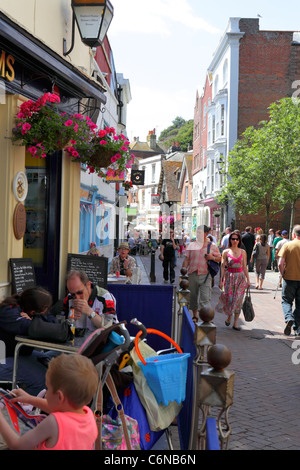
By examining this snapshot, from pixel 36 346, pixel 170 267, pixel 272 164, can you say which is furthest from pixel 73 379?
pixel 272 164

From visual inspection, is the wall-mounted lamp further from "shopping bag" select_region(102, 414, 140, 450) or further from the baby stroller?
"shopping bag" select_region(102, 414, 140, 450)

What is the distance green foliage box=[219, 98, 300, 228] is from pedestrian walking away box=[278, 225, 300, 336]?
16.0m

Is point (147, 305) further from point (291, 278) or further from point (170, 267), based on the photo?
point (170, 267)

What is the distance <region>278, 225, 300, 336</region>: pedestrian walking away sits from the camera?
9.12 metres

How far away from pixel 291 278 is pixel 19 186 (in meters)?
5.01

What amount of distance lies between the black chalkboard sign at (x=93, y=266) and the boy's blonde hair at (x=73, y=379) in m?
5.12

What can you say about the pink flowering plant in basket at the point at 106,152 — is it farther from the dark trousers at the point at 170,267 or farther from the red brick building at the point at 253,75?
the red brick building at the point at 253,75

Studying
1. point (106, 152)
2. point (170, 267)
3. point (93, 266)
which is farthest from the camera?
point (170, 267)

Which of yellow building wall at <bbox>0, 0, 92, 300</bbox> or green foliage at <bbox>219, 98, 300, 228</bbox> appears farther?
green foliage at <bbox>219, 98, 300, 228</bbox>

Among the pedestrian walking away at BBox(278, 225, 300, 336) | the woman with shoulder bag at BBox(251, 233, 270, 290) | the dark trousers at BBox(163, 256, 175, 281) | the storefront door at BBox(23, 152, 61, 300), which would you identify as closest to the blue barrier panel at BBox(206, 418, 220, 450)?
the storefront door at BBox(23, 152, 61, 300)

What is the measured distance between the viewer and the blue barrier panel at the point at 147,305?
6566mm

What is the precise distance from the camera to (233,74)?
113 feet

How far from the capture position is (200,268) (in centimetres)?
953
